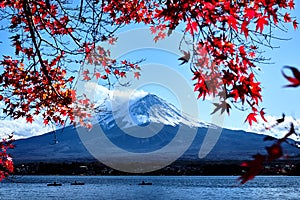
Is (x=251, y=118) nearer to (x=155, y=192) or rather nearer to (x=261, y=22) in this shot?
(x=261, y=22)

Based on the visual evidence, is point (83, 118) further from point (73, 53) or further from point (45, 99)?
point (73, 53)

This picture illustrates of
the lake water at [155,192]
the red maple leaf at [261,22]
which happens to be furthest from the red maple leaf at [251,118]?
the lake water at [155,192]

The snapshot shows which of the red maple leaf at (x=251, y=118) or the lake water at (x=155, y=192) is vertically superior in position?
the red maple leaf at (x=251, y=118)

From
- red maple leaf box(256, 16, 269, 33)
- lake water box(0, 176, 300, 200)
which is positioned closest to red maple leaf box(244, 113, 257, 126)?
red maple leaf box(256, 16, 269, 33)

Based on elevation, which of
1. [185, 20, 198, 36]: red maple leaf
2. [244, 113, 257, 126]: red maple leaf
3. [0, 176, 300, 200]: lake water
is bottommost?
[0, 176, 300, 200]: lake water

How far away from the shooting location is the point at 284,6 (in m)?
4.88

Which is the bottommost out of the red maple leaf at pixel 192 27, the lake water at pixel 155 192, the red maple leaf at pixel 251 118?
the lake water at pixel 155 192

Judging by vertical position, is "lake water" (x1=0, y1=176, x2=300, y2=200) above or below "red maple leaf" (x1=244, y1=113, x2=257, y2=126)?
below

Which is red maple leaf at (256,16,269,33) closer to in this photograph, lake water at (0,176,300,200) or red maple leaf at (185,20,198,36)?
red maple leaf at (185,20,198,36)

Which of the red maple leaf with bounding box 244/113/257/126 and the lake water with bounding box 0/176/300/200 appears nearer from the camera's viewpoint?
the red maple leaf with bounding box 244/113/257/126

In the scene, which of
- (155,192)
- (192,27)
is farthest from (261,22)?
(155,192)

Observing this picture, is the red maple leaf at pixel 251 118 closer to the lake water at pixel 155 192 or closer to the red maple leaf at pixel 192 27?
the red maple leaf at pixel 192 27

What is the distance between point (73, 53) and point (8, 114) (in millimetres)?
1846

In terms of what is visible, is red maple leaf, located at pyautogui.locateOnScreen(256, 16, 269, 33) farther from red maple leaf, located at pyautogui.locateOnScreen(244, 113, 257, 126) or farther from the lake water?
the lake water
